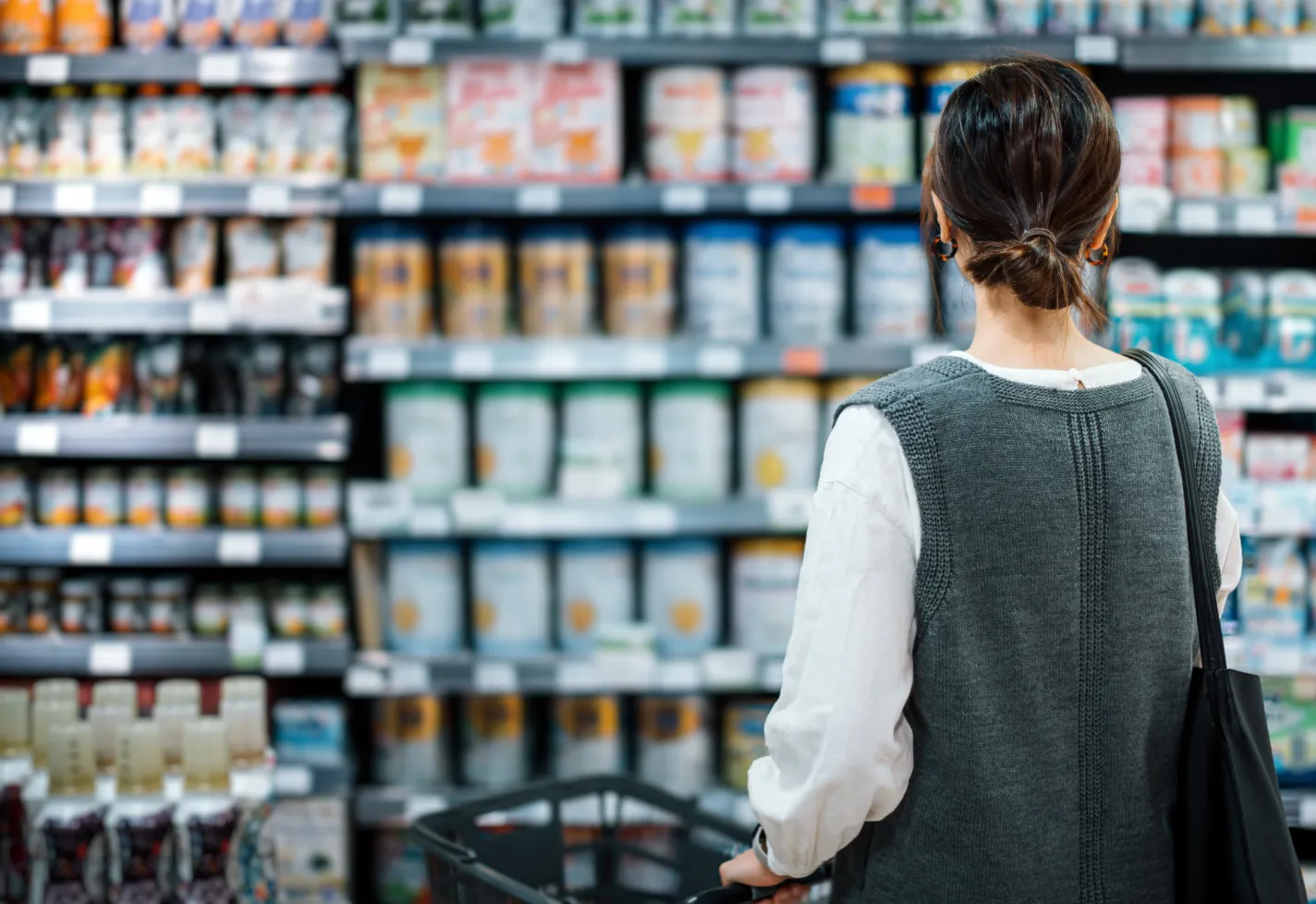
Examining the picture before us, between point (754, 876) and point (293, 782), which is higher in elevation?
point (754, 876)

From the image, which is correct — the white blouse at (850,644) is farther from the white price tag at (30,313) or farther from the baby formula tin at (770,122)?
the white price tag at (30,313)

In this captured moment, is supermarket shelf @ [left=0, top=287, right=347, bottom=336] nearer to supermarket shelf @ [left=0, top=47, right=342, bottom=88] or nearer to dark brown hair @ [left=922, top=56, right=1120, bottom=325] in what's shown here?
supermarket shelf @ [left=0, top=47, right=342, bottom=88]

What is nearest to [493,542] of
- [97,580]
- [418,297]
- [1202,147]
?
[418,297]

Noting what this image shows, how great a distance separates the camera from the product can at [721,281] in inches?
119

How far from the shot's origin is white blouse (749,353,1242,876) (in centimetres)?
102

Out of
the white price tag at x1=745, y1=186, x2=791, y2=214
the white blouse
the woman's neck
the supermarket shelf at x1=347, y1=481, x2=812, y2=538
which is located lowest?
the supermarket shelf at x1=347, y1=481, x2=812, y2=538

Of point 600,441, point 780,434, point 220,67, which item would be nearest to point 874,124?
point 780,434

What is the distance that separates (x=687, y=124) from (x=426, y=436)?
103 centimetres

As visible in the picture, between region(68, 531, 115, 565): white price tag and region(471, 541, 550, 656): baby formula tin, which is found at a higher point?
region(68, 531, 115, 565): white price tag

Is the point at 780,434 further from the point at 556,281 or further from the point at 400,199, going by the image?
the point at 400,199

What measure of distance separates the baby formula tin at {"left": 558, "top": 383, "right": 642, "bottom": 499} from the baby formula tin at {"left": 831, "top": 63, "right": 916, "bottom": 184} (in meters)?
0.80

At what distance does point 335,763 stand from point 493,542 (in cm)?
69

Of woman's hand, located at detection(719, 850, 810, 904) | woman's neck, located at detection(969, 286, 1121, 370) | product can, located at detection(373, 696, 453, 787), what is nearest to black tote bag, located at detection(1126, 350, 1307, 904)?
woman's neck, located at detection(969, 286, 1121, 370)

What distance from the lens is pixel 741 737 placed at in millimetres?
3094
